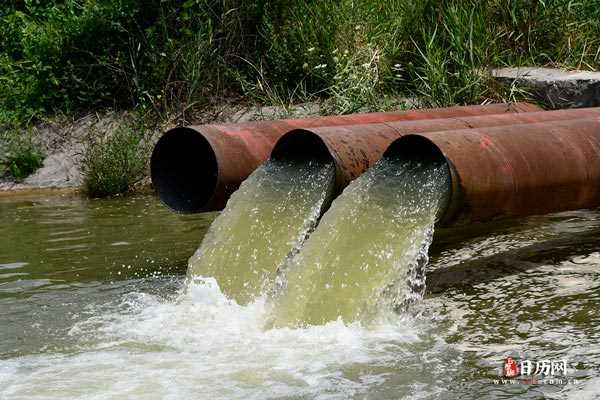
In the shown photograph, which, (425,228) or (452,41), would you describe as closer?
(425,228)

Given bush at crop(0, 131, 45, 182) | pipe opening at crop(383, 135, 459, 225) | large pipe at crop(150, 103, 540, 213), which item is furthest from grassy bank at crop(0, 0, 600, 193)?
pipe opening at crop(383, 135, 459, 225)

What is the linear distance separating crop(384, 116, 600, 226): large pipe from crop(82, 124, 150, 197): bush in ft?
17.5

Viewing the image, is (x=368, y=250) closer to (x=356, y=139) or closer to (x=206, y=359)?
(x=356, y=139)

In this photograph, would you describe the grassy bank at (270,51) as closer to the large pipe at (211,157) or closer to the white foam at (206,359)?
the large pipe at (211,157)

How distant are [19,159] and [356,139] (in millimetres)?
6794

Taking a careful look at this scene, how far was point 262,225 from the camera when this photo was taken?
227 inches

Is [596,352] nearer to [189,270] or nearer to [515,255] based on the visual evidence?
[515,255]

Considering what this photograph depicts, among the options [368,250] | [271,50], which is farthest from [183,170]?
[271,50]

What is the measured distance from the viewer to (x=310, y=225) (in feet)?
18.6

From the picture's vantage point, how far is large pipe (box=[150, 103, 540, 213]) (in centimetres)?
611

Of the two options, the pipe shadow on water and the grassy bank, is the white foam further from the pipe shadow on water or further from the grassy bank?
the grassy bank

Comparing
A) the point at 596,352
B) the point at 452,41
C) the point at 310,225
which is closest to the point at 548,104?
the point at 452,41

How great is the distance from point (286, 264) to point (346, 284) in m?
0.65

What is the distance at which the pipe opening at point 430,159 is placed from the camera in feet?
16.0
